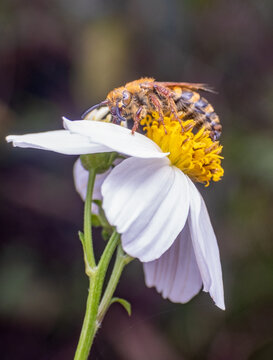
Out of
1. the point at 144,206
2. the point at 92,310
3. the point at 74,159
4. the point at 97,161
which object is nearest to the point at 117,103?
the point at 97,161

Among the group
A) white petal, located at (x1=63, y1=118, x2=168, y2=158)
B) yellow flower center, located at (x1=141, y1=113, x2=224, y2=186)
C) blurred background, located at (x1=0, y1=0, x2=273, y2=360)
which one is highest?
white petal, located at (x1=63, y1=118, x2=168, y2=158)

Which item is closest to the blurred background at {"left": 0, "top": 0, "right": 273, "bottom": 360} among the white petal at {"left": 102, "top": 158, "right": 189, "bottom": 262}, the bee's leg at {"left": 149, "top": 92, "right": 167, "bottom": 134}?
the bee's leg at {"left": 149, "top": 92, "right": 167, "bottom": 134}

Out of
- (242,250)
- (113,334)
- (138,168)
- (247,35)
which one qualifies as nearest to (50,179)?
(113,334)

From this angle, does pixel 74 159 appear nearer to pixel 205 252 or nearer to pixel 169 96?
pixel 169 96

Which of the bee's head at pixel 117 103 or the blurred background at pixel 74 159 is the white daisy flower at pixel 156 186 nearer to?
the bee's head at pixel 117 103

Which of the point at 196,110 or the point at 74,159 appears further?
the point at 74,159

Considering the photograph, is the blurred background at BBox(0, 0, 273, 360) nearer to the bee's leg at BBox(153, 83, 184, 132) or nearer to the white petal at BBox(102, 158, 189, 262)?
the bee's leg at BBox(153, 83, 184, 132)
